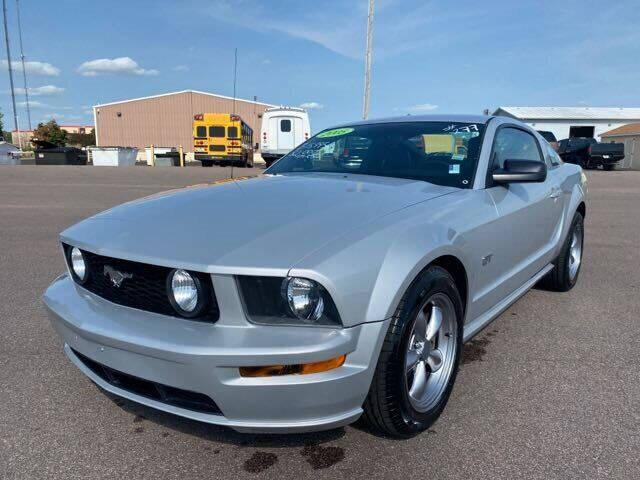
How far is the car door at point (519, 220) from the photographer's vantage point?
295 cm

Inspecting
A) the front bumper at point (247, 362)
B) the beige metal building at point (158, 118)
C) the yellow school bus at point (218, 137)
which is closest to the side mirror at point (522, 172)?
the front bumper at point (247, 362)

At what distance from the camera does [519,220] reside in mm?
3164

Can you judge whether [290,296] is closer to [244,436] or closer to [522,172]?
[244,436]

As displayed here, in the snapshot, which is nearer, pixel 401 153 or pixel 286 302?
pixel 286 302

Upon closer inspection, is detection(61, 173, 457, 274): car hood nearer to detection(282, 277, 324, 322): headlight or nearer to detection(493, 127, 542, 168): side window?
detection(282, 277, 324, 322): headlight

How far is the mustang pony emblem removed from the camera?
2.08 meters

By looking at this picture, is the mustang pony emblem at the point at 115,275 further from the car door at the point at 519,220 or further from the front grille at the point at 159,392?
the car door at the point at 519,220

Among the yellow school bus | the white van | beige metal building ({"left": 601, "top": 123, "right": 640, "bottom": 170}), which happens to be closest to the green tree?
the yellow school bus

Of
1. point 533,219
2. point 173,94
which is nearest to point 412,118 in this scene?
point 533,219

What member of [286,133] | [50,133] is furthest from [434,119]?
[50,133]

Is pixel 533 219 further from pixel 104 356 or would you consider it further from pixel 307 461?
pixel 104 356

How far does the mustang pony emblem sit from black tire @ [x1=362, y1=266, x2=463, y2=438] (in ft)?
3.58

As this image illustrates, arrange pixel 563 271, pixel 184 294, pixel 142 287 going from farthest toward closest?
1. pixel 563 271
2. pixel 142 287
3. pixel 184 294

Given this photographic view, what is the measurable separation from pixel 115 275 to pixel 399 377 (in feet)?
4.13
